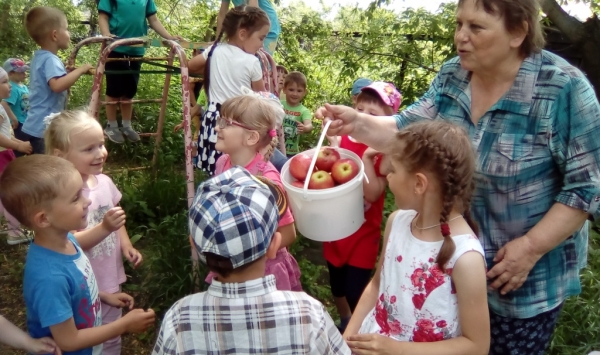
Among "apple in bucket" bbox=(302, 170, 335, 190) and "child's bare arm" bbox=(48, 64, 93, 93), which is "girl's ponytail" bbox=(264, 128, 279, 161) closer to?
"apple in bucket" bbox=(302, 170, 335, 190)

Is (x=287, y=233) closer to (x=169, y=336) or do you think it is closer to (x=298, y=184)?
(x=298, y=184)

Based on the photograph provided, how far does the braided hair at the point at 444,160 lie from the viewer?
1586mm

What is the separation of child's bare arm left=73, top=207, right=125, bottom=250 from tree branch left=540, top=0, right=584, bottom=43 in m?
4.15

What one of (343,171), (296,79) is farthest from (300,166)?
(296,79)

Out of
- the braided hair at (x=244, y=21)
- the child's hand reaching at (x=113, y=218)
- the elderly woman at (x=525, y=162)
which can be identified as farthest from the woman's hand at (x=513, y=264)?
the braided hair at (x=244, y=21)

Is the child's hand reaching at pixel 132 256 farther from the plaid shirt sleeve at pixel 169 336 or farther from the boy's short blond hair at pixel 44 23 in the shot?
the boy's short blond hair at pixel 44 23

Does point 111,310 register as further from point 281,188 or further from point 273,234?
point 273,234

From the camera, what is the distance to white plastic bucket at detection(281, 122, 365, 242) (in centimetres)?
216

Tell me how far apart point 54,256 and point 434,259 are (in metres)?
1.26

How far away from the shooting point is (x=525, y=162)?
1752mm

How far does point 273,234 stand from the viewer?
1460 millimetres

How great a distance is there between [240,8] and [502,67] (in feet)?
7.26

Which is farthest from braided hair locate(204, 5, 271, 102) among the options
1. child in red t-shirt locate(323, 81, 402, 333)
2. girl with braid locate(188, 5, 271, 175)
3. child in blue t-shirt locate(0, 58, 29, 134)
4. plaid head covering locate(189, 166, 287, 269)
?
child in blue t-shirt locate(0, 58, 29, 134)

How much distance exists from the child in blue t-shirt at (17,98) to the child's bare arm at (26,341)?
3299 mm
